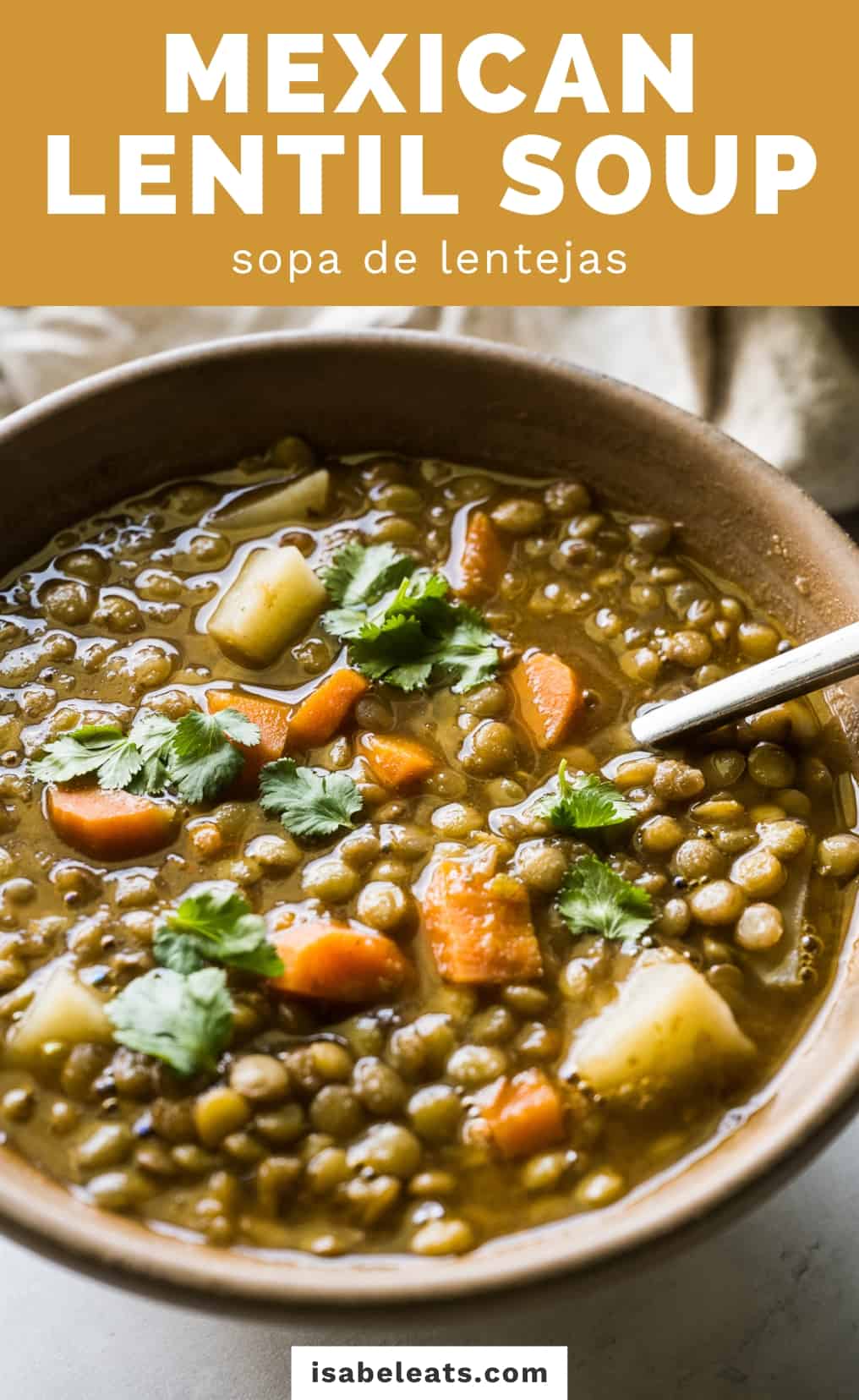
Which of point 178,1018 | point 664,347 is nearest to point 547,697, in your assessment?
point 178,1018

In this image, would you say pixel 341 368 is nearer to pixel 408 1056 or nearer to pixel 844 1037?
pixel 408 1056

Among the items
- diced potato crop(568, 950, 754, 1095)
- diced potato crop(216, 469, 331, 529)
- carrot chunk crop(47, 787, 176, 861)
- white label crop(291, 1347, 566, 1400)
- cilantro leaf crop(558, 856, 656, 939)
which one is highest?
diced potato crop(216, 469, 331, 529)

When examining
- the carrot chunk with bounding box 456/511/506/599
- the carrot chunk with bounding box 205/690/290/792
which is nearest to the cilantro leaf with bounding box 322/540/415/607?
the carrot chunk with bounding box 456/511/506/599

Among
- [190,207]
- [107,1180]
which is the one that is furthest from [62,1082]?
[190,207]

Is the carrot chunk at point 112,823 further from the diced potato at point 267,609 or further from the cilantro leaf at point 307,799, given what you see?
the diced potato at point 267,609

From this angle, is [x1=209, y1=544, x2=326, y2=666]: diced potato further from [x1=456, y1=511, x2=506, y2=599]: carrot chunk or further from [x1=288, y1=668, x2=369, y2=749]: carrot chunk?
[x1=456, y1=511, x2=506, y2=599]: carrot chunk

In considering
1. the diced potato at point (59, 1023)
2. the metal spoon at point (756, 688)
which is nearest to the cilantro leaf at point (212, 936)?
the diced potato at point (59, 1023)

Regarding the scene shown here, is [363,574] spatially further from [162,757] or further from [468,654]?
[162,757]
